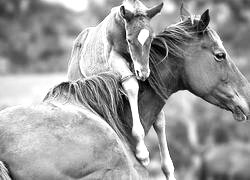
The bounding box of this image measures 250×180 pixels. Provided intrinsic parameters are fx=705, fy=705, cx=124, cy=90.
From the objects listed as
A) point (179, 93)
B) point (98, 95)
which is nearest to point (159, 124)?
point (98, 95)

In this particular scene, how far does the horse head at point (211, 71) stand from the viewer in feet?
21.4

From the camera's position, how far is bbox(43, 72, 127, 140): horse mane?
5.80 m

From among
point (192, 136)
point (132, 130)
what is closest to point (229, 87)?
point (132, 130)

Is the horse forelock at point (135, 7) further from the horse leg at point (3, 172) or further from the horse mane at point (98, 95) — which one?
the horse leg at point (3, 172)

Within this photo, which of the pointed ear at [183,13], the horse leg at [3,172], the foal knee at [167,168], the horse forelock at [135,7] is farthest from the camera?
the pointed ear at [183,13]

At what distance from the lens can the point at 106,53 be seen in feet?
20.7

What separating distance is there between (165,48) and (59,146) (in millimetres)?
1831

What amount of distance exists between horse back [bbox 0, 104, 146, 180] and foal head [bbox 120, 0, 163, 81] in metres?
0.69

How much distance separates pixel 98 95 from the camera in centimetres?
592

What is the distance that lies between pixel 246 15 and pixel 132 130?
3722cm

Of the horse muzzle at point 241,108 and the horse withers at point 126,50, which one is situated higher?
the horse withers at point 126,50

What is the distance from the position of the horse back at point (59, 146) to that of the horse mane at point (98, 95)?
0.27 meters

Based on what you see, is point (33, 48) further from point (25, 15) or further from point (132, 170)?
point (132, 170)

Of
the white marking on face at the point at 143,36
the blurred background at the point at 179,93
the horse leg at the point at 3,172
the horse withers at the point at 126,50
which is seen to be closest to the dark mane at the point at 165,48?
the horse withers at the point at 126,50
